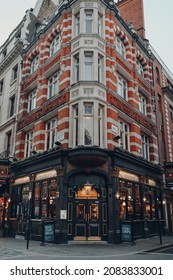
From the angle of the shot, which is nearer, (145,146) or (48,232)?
(48,232)

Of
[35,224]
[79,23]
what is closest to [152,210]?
[35,224]

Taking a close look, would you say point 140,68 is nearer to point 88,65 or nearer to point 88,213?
point 88,65

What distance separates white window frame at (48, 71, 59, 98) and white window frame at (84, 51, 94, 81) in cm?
304

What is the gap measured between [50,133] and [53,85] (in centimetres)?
395

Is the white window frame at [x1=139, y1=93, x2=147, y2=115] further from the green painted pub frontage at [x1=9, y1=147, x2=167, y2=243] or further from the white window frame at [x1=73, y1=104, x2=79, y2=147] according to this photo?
the white window frame at [x1=73, y1=104, x2=79, y2=147]

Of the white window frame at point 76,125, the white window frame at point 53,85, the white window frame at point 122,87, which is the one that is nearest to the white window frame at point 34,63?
the white window frame at point 53,85

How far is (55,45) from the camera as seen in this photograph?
21.3 m

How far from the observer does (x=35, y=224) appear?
57.3 feet

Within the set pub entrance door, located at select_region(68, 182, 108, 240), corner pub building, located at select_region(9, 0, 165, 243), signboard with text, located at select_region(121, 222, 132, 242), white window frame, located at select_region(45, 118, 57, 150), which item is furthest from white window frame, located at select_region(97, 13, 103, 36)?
signboard with text, located at select_region(121, 222, 132, 242)

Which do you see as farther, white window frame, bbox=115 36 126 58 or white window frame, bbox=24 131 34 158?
white window frame, bbox=24 131 34 158

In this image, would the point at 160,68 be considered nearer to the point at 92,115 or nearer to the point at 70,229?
the point at 92,115

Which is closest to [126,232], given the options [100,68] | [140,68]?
[100,68]

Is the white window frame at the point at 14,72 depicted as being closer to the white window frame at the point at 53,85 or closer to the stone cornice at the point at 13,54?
the stone cornice at the point at 13,54

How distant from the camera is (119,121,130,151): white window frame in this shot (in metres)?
19.0
